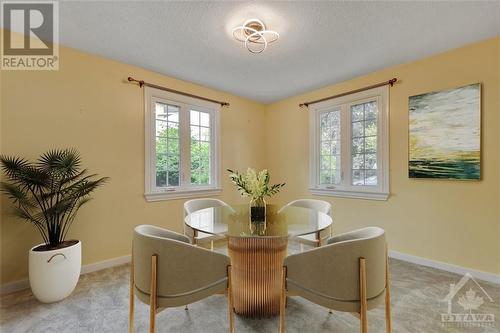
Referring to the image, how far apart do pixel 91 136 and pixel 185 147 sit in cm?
117

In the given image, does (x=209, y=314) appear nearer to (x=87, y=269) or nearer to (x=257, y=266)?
(x=257, y=266)

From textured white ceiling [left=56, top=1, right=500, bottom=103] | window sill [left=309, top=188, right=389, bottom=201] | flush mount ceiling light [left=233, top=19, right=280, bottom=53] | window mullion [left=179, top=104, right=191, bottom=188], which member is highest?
textured white ceiling [left=56, top=1, right=500, bottom=103]

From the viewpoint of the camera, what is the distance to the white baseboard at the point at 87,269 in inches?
83.4

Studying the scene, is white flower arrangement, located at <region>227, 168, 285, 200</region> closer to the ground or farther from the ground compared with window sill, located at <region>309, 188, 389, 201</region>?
farther from the ground

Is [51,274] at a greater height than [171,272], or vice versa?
[171,272]

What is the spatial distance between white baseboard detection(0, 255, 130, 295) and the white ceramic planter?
434mm

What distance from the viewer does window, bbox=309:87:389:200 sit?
3021 mm

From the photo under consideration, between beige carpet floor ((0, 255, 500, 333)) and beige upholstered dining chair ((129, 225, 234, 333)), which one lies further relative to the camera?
beige carpet floor ((0, 255, 500, 333))

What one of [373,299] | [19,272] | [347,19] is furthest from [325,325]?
[19,272]

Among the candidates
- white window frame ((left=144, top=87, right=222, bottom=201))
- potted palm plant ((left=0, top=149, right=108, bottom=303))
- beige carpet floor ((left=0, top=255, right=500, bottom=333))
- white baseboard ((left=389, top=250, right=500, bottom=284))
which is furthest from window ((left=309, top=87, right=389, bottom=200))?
potted palm plant ((left=0, top=149, right=108, bottom=303))

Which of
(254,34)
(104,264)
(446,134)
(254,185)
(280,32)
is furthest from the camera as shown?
(104,264)

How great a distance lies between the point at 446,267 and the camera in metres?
2.54

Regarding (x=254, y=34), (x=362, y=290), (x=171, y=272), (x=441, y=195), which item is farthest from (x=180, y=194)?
(x=441, y=195)

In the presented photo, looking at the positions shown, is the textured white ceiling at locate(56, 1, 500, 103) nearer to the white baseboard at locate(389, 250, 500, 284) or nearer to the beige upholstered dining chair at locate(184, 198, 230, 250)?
the beige upholstered dining chair at locate(184, 198, 230, 250)
